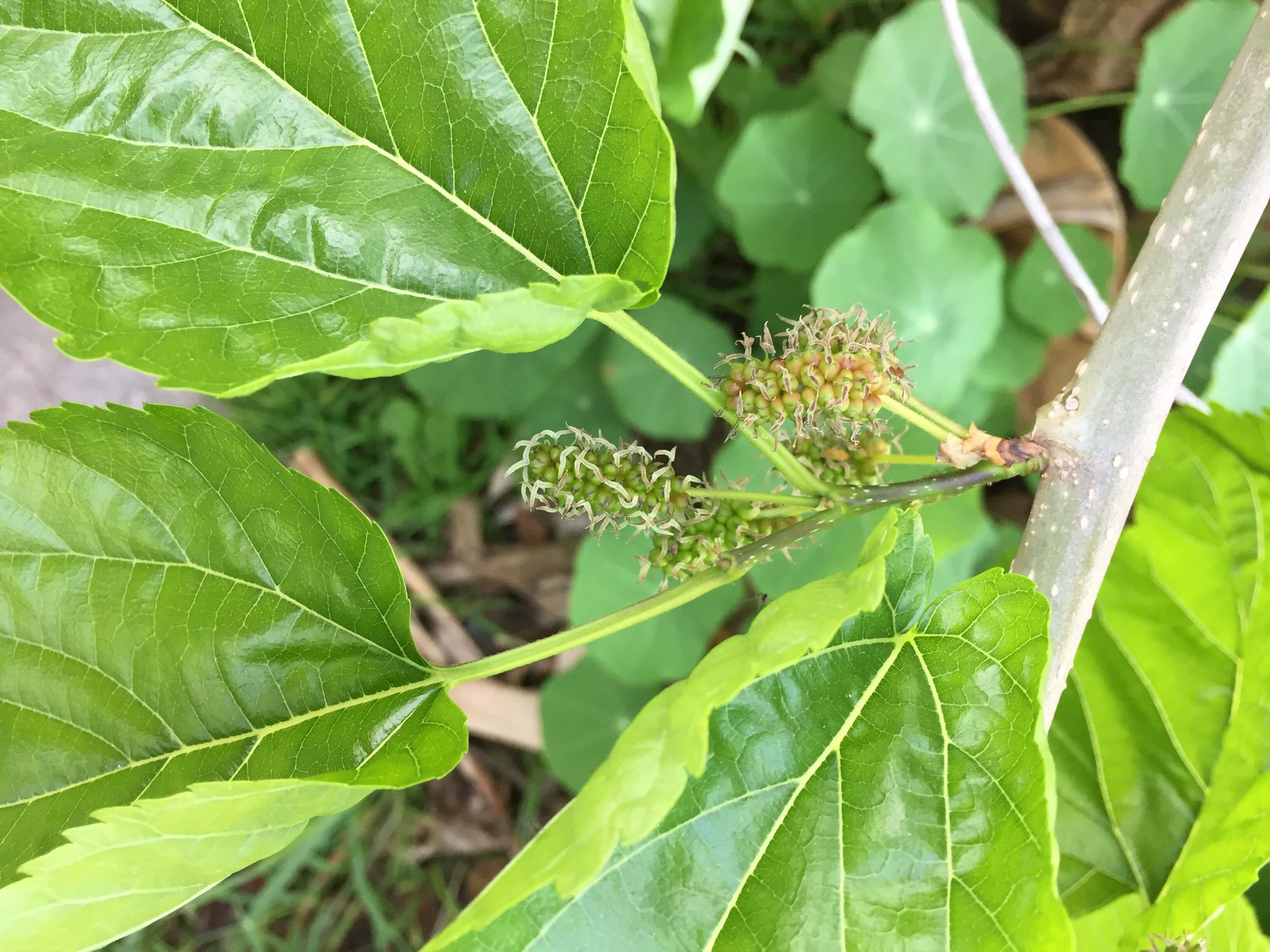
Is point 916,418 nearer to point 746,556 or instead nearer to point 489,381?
point 746,556

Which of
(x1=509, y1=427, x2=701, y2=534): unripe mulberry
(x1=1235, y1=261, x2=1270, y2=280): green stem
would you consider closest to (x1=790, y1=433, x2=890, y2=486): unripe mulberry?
(x1=509, y1=427, x2=701, y2=534): unripe mulberry

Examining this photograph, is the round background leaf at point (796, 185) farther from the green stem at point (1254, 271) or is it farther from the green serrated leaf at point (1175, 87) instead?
the green stem at point (1254, 271)

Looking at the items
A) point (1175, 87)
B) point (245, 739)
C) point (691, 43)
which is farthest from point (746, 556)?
point (1175, 87)

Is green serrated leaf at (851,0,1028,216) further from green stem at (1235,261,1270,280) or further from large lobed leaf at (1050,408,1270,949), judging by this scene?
large lobed leaf at (1050,408,1270,949)

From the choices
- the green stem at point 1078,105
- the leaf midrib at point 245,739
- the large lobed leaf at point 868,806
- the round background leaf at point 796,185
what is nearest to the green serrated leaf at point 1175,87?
the green stem at point 1078,105

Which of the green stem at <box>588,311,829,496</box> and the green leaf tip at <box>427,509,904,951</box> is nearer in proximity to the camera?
the green leaf tip at <box>427,509,904,951</box>

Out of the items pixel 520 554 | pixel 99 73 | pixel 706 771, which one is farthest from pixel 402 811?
pixel 99 73
